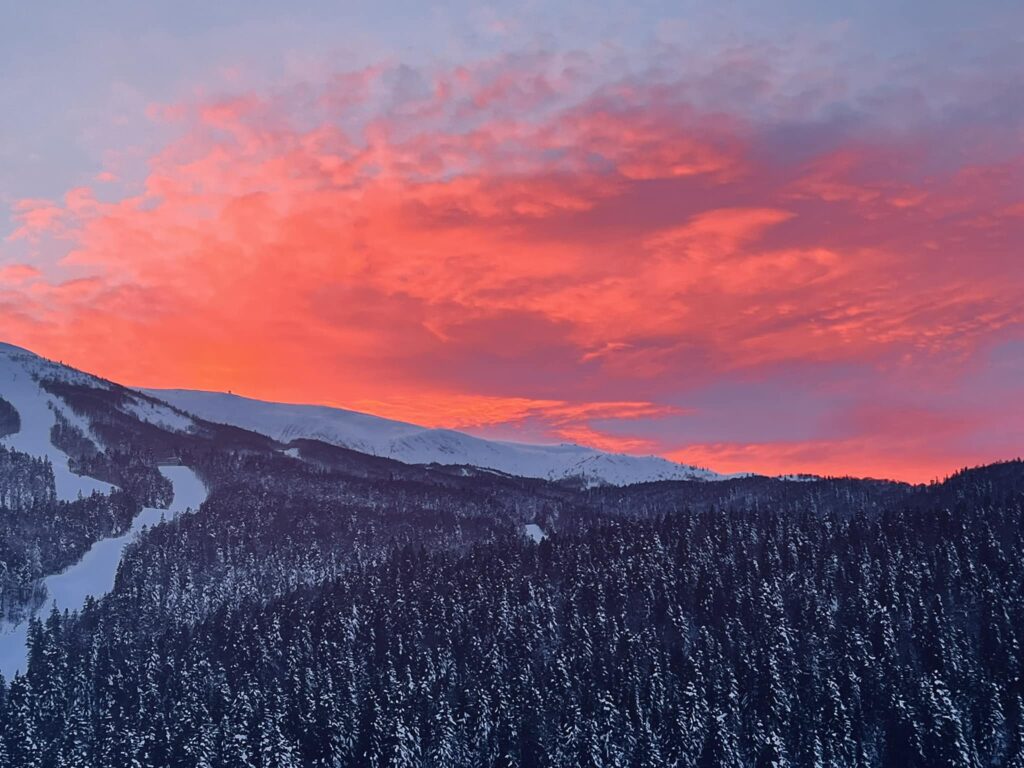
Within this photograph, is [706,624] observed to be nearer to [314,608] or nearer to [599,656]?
[599,656]

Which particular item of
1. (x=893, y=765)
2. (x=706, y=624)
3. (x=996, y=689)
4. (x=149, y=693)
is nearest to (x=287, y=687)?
(x=149, y=693)

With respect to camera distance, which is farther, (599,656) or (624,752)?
(599,656)

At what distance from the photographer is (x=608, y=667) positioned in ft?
452

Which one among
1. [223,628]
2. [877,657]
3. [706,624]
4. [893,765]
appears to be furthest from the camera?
[223,628]

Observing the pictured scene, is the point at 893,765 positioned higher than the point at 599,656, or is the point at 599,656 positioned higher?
the point at 599,656

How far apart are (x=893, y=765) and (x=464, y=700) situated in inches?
2259

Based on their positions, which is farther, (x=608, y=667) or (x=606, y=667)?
(x=608, y=667)

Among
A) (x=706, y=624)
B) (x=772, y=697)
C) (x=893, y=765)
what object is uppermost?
(x=706, y=624)

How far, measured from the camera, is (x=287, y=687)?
472 ft

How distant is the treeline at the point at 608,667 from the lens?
118 meters

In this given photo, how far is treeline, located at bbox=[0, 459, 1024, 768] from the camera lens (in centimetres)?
11794

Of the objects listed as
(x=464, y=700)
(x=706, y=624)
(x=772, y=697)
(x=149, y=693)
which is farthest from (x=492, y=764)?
(x=149, y=693)

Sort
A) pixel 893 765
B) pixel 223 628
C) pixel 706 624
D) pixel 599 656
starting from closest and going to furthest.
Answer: pixel 893 765 < pixel 599 656 < pixel 706 624 < pixel 223 628

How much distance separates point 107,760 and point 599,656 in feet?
237
